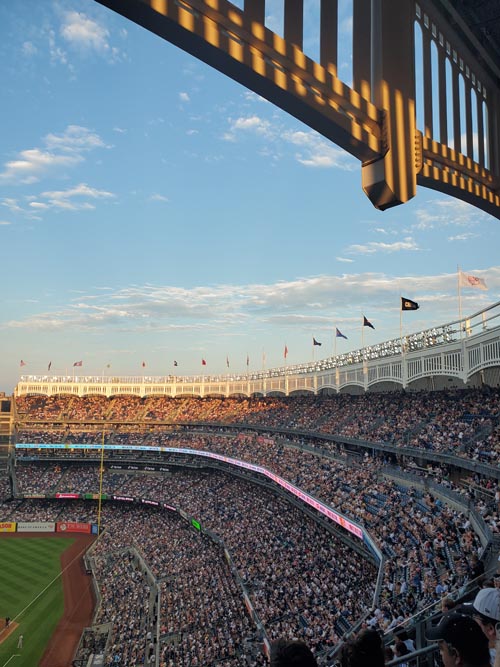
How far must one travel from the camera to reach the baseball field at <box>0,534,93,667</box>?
78.3 ft

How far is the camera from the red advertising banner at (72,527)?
144 feet

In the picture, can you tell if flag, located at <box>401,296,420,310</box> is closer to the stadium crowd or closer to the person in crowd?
the stadium crowd

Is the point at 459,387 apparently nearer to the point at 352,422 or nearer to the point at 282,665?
the point at 352,422

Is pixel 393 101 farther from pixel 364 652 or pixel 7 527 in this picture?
pixel 7 527

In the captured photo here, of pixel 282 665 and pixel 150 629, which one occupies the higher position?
pixel 282 665

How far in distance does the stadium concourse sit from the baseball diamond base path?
3.62 ft

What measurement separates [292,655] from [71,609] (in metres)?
31.8

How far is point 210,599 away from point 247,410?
2553 centimetres

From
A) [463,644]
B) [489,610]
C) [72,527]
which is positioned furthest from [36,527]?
[463,644]

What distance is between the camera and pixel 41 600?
29672mm

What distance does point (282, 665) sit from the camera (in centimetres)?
241

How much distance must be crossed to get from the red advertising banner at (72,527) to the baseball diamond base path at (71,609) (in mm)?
3326

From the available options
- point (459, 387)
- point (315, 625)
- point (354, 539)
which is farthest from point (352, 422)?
point (315, 625)

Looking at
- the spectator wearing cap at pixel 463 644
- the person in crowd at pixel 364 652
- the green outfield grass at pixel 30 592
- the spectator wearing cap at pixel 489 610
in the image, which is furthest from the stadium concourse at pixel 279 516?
the spectator wearing cap at pixel 463 644
